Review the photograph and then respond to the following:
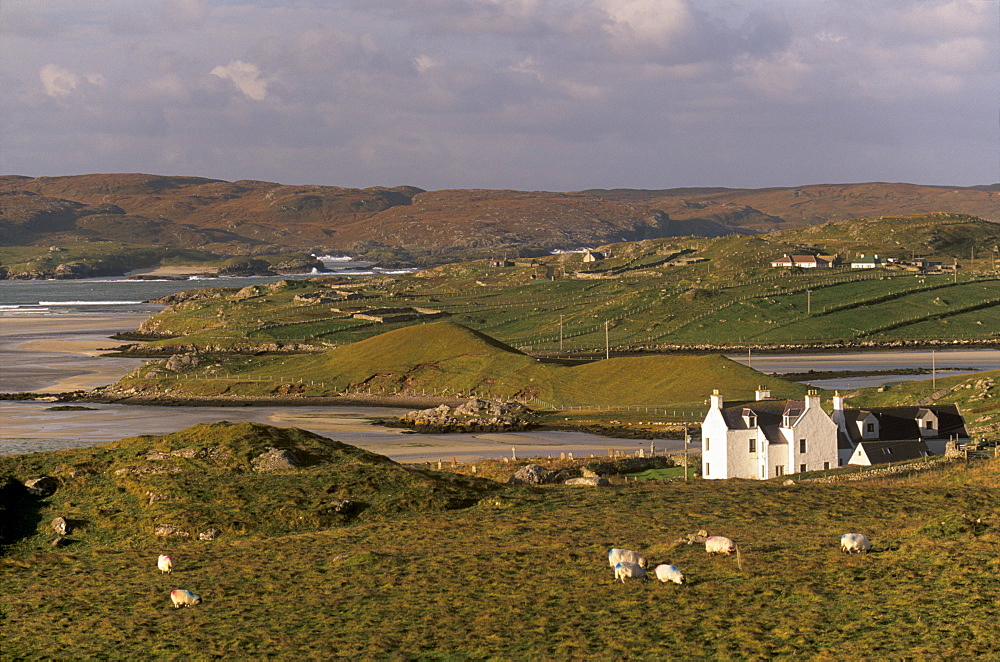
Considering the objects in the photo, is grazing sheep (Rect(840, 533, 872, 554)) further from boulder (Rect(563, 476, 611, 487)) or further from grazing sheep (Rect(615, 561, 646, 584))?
boulder (Rect(563, 476, 611, 487))

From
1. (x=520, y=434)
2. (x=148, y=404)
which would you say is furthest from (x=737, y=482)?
(x=148, y=404)

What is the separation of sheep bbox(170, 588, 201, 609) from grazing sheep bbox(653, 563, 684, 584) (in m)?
13.9

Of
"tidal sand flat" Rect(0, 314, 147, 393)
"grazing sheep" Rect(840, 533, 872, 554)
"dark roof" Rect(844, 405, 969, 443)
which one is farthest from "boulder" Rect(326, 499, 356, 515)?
"tidal sand flat" Rect(0, 314, 147, 393)

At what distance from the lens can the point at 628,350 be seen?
602 feet

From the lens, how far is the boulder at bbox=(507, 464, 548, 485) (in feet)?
190

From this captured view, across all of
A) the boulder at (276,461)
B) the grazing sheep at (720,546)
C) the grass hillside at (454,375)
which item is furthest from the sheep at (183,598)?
the grass hillside at (454,375)

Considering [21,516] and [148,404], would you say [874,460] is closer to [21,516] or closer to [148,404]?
[21,516]

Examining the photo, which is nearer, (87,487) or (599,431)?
(87,487)

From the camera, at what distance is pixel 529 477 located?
192ft

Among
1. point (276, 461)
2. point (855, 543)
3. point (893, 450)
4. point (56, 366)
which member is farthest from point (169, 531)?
point (56, 366)

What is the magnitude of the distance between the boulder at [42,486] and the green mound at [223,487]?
49cm

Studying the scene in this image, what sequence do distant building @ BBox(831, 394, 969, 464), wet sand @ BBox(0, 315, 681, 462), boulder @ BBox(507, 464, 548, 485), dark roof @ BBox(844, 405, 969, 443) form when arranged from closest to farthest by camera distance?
boulder @ BBox(507, 464, 548, 485) → distant building @ BBox(831, 394, 969, 464) → dark roof @ BBox(844, 405, 969, 443) → wet sand @ BBox(0, 315, 681, 462)

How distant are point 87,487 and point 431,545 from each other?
19.7 metres

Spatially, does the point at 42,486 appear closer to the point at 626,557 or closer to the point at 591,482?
the point at 591,482
